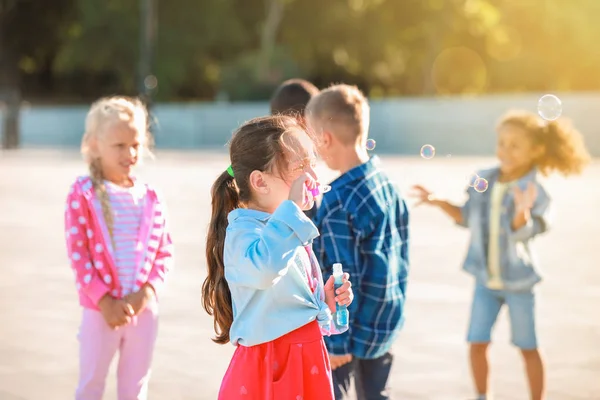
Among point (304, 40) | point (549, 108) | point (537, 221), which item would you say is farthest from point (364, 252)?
point (304, 40)

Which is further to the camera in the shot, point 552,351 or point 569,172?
Answer: point 552,351

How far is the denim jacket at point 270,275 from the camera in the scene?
271 centimetres

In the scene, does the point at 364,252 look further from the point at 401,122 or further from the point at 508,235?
the point at 401,122

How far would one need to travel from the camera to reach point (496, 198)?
17.0ft

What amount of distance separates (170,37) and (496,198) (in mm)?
43212

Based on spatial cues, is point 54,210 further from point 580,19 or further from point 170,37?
point 580,19

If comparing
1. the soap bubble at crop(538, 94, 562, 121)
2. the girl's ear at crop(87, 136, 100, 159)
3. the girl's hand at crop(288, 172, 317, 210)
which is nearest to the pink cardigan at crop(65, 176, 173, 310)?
the girl's ear at crop(87, 136, 100, 159)

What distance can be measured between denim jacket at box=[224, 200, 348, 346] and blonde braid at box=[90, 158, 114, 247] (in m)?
1.27

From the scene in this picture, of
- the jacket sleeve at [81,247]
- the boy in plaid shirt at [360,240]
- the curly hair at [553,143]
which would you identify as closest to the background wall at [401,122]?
the curly hair at [553,143]

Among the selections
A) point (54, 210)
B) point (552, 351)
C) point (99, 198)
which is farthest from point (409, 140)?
point (99, 198)

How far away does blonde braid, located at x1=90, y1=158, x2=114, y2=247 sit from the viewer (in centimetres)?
411

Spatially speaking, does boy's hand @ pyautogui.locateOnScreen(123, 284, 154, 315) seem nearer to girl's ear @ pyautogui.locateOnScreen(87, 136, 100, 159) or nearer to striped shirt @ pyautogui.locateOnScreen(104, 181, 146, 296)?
striped shirt @ pyautogui.locateOnScreen(104, 181, 146, 296)

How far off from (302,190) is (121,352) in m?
1.71

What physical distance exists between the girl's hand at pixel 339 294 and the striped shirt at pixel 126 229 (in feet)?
4.19
